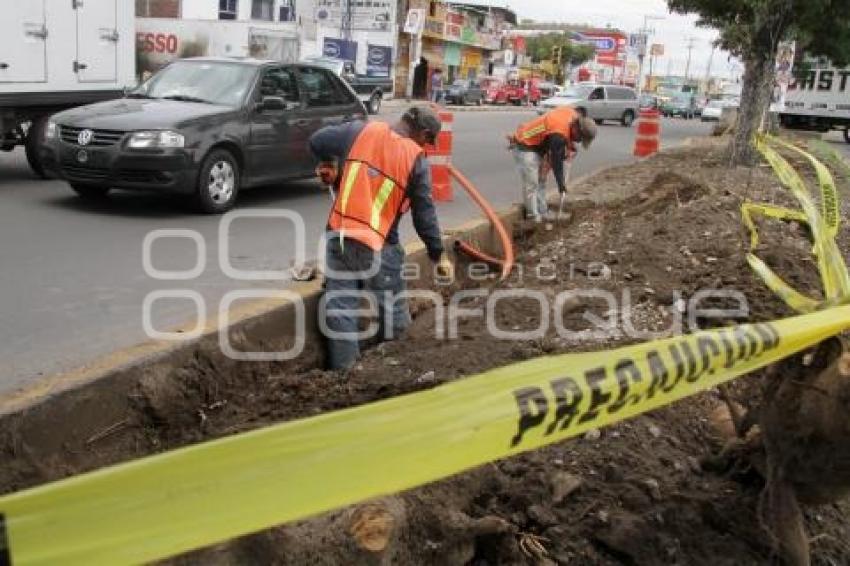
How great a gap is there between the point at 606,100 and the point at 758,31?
23.6m

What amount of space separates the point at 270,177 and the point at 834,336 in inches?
311

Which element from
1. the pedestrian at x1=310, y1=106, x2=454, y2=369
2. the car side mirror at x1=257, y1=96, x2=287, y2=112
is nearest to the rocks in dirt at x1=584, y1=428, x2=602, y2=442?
the pedestrian at x1=310, y1=106, x2=454, y2=369

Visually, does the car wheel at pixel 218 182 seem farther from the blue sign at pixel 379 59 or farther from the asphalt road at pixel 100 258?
the blue sign at pixel 379 59

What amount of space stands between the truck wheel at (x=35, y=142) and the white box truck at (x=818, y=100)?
27481mm

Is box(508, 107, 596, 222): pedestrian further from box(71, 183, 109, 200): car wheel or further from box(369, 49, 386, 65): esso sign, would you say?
box(369, 49, 386, 65): esso sign

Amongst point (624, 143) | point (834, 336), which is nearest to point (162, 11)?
point (624, 143)

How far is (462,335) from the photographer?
538 cm

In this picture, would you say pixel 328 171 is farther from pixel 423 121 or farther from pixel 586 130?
pixel 586 130

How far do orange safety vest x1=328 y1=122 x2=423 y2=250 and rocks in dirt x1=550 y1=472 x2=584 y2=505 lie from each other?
2.38 metres

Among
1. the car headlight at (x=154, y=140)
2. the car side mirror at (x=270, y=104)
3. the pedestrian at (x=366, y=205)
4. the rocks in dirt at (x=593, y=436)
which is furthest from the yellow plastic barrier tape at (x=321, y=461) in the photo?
the car side mirror at (x=270, y=104)

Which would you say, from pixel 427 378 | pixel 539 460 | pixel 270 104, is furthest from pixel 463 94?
pixel 539 460

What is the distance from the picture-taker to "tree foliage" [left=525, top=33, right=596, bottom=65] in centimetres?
9181

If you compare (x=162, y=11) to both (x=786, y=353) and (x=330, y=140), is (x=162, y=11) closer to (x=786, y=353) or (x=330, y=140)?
(x=330, y=140)

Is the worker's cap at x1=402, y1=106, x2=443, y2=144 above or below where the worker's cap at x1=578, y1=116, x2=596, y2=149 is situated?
above
